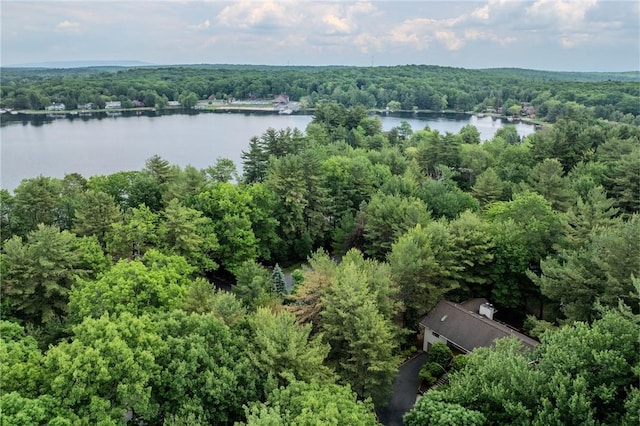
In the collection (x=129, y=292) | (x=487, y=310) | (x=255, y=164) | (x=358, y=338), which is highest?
(x=255, y=164)

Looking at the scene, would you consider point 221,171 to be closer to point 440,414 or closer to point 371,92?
point 440,414

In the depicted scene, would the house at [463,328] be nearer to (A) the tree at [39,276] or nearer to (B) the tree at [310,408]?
(B) the tree at [310,408]

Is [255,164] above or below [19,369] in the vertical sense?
above

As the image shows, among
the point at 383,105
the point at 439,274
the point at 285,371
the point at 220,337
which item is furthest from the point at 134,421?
the point at 383,105

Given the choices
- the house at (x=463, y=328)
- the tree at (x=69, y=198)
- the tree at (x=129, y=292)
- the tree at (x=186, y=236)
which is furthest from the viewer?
the tree at (x=69, y=198)

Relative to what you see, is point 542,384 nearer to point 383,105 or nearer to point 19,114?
point 19,114

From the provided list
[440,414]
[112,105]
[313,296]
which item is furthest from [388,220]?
[112,105]

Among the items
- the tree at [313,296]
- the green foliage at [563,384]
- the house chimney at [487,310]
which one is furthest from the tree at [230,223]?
the green foliage at [563,384]

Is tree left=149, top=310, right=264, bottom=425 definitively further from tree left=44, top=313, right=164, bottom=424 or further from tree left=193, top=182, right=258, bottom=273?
tree left=193, top=182, right=258, bottom=273
